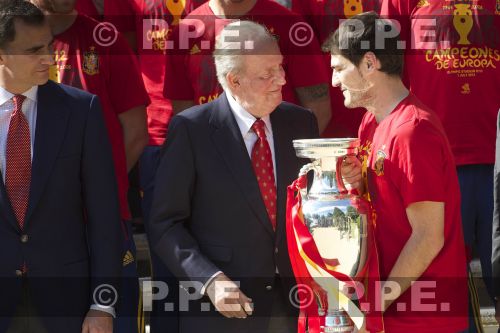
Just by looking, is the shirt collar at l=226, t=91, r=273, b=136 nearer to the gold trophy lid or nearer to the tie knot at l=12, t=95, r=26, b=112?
the gold trophy lid

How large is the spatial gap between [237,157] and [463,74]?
1.62 m

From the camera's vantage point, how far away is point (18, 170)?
4.13m

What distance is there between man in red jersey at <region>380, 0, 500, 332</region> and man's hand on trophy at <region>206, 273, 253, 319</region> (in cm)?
169

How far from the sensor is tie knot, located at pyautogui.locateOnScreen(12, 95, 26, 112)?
418 cm

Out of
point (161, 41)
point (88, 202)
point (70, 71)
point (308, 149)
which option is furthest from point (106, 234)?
point (161, 41)

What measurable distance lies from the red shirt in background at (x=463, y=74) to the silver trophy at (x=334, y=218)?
162 cm

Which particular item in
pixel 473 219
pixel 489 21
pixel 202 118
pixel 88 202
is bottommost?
pixel 473 219

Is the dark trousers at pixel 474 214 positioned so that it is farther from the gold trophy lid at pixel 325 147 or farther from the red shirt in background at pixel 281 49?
the gold trophy lid at pixel 325 147

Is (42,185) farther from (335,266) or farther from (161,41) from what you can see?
(161,41)

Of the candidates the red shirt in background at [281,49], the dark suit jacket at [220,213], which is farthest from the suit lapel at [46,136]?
the red shirt in background at [281,49]

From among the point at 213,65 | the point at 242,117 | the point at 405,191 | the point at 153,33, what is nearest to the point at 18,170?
the point at 242,117

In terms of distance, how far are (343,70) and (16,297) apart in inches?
60.8

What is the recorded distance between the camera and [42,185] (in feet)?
13.5

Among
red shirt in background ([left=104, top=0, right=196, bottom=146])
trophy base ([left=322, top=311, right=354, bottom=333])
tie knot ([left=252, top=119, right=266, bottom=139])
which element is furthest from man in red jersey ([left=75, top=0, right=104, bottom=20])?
trophy base ([left=322, top=311, right=354, bottom=333])
